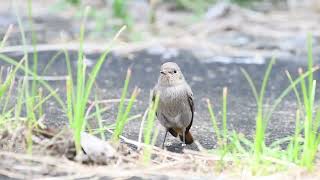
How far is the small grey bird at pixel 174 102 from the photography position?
454 centimetres

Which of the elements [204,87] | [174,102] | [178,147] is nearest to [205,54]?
[204,87]

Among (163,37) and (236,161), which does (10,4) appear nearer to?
(163,37)

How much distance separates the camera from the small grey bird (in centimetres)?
454

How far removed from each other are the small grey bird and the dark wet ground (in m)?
0.11

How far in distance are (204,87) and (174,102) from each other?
5.69 ft

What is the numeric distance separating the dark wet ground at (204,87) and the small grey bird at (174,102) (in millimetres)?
115

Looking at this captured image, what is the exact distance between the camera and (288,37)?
8.68 m

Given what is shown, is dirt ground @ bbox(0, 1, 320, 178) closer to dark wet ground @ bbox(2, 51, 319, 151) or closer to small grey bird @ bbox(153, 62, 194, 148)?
dark wet ground @ bbox(2, 51, 319, 151)

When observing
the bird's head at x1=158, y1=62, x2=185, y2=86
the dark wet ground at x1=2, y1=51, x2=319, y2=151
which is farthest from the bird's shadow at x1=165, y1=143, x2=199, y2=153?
the bird's head at x1=158, y1=62, x2=185, y2=86

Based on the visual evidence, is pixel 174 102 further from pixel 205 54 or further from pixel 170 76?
pixel 205 54

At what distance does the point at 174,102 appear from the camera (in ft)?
15.0

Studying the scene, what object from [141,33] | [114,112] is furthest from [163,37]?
[114,112]

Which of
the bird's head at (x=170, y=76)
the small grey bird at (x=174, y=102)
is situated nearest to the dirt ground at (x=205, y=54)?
the small grey bird at (x=174, y=102)

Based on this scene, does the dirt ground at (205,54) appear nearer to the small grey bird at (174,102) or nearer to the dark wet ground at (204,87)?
the dark wet ground at (204,87)
